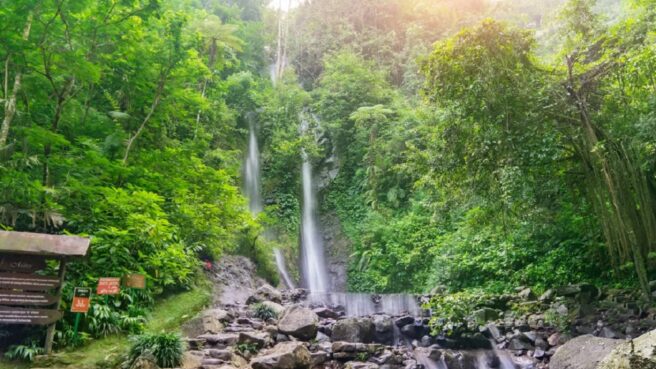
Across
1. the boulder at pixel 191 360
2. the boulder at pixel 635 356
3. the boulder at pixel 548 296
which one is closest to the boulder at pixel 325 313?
the boulder at pixel 191 360

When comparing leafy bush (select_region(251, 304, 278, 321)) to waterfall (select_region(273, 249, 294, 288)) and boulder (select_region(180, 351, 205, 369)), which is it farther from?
waterfall (select_region(273, 249, 294, 288))

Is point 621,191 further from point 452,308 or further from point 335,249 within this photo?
point 335,249

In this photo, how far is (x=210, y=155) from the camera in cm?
1540

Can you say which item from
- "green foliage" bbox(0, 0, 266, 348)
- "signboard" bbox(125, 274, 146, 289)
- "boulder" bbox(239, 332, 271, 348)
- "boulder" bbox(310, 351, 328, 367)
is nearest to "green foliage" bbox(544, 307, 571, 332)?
"boulder" bbox(310, 351, 328, 367)

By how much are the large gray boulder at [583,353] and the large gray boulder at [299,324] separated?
186 inches

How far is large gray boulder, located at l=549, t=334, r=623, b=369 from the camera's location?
664 centimetres

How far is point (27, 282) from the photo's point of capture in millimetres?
6203

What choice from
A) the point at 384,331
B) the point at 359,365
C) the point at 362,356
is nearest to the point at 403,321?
the point at 384,331

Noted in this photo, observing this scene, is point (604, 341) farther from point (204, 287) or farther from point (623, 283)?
point (204, 287)

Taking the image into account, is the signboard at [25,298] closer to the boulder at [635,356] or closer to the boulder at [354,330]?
the boulder at [354,330]

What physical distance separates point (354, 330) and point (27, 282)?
21.4 feet

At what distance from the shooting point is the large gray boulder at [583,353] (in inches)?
261

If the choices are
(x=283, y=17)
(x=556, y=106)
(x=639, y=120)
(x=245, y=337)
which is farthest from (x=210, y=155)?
(x=283, y=17)

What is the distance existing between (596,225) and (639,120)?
4.01 meters
